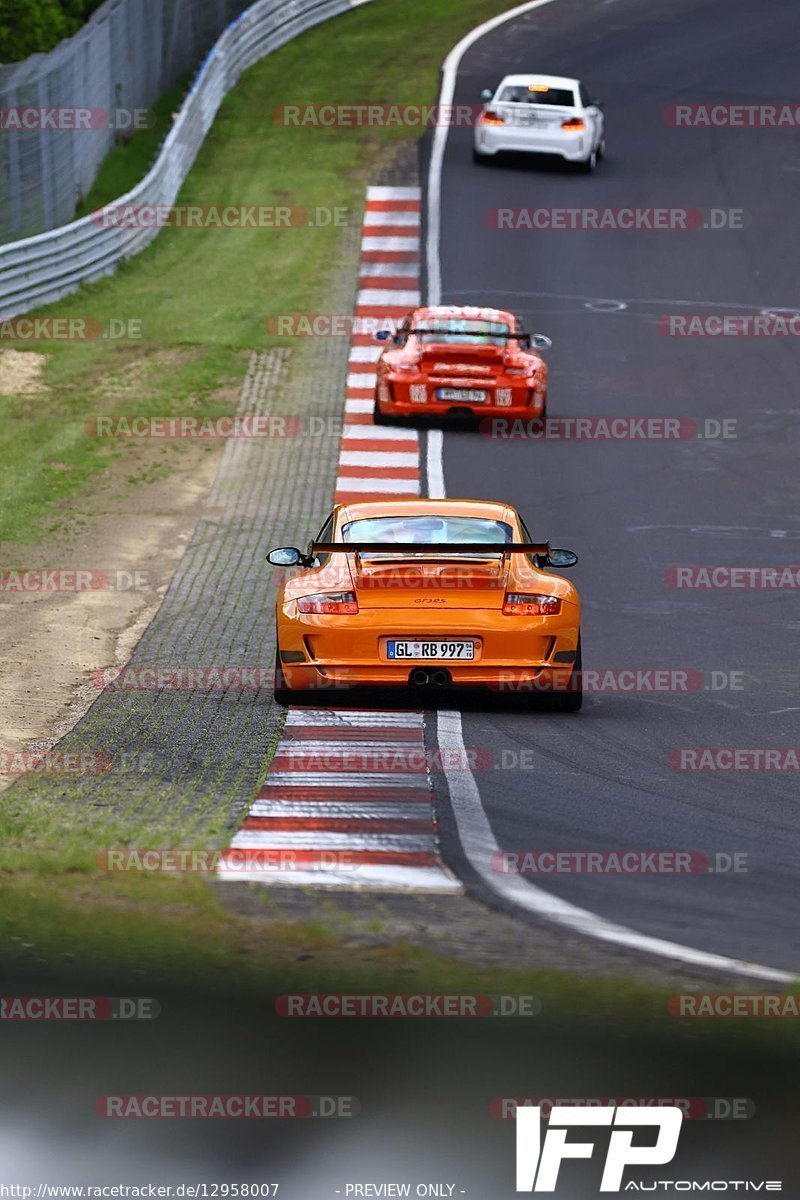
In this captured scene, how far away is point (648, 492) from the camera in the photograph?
20.4 metres

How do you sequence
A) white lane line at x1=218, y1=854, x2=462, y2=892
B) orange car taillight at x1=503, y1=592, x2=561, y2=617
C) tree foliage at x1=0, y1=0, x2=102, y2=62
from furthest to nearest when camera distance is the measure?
tree foliage at x1=0, y1=0, x2=102, y2=62 → orange car taillight at x1=503, y1=592, x2=561, y2=617 → white lane line at x1=218, y1=854, x2=462, y2=892

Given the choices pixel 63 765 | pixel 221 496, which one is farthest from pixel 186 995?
pixel 221 496

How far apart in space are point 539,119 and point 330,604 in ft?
80.8

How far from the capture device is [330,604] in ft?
39.0

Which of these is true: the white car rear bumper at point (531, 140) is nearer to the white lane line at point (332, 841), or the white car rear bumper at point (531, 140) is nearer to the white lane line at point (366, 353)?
the white lane line at point (366, 353)

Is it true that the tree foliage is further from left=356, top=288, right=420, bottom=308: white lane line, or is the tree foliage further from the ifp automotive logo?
the ifp automotive logo

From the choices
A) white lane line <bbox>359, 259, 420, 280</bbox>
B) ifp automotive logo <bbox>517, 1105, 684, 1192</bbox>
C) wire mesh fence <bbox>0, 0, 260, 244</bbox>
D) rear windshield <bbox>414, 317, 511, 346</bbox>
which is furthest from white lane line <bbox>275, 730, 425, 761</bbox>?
white lane line <bbox>359, 259, 420, 280</bbox>

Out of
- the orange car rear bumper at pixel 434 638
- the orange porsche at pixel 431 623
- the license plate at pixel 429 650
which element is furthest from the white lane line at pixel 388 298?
the license plate at pixel 429 650

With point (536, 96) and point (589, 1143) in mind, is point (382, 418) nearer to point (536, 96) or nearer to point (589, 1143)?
point (536, 96)

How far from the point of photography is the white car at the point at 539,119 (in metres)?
34.8

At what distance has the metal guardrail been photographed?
89.4 feet

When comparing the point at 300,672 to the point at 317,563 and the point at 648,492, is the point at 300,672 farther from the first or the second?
the point at 648,492

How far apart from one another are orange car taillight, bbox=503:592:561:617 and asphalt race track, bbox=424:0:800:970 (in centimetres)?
66

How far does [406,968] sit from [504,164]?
30.6m
